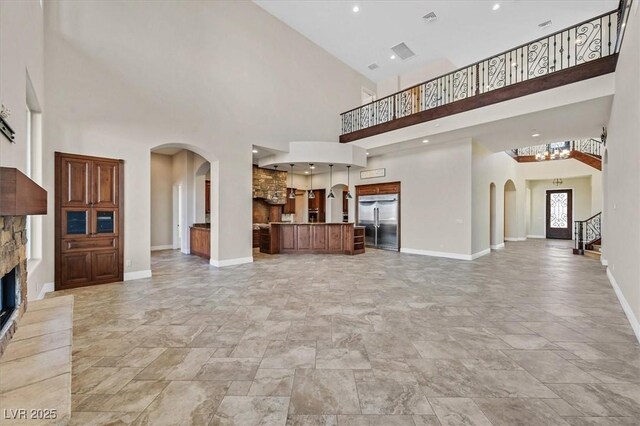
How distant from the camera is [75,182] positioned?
462 centimetres

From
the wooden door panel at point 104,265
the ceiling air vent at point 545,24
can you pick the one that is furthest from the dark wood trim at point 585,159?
the wooden door panel at point 104,265

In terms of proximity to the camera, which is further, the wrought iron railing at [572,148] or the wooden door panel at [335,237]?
the wrought iron railing at [572,148]

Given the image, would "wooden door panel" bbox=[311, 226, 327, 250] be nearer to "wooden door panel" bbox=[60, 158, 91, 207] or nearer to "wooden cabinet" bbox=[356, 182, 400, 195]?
"wooden cabinet" bbox=[356, 182, 400, 195]

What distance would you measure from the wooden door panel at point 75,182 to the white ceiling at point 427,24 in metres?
6.09

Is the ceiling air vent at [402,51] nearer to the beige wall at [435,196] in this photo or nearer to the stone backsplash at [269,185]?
the beige wall at [435,196]

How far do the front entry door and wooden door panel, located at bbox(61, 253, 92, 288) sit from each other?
17.0 meters

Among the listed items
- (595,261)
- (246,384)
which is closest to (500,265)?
(595,261)

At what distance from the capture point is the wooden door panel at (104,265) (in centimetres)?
482

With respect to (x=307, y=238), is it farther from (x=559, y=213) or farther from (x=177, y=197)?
(x=559, y=213)

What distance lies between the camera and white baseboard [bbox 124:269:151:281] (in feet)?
17.0

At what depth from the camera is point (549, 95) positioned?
5.08 metres

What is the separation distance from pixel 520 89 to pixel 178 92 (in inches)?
279

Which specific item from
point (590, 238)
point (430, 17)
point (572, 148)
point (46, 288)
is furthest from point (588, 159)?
point (46, 288)

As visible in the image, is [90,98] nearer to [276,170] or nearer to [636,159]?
[276,170]
